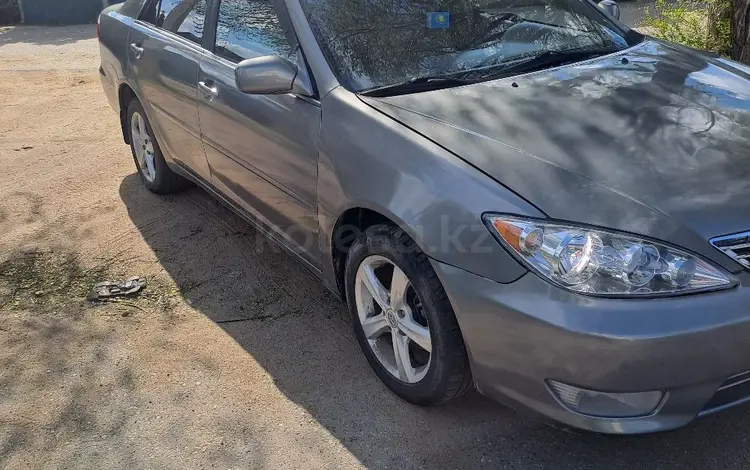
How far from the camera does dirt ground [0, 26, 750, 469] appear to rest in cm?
274

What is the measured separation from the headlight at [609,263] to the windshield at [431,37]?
3.37 ft

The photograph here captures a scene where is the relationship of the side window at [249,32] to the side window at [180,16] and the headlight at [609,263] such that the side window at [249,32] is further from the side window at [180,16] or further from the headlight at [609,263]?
the headlight at [609,263]

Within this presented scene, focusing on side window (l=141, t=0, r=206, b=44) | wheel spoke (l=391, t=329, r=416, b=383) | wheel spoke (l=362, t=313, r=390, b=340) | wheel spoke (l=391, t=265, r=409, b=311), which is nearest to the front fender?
wheel spoke (l=391, t=265, r=409, b=311)

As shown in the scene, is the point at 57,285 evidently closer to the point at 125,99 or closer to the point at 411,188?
the point at 125,99

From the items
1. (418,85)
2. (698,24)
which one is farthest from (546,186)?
A: (698,24)

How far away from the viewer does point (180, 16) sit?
4.37 m

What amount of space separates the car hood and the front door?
1.45ft

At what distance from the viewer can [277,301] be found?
385cm

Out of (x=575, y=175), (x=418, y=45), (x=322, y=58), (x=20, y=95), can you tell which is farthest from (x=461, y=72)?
(x=20, y=95)

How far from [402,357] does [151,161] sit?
299 cm

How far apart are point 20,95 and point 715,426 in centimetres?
823

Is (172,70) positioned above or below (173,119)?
above

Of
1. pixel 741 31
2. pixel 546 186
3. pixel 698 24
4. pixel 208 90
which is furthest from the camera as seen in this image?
pixel 698 24

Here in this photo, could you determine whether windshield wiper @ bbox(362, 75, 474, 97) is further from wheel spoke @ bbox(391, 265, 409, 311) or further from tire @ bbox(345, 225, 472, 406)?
wheel spoke @ bbox(391, 265, 409, 311)
